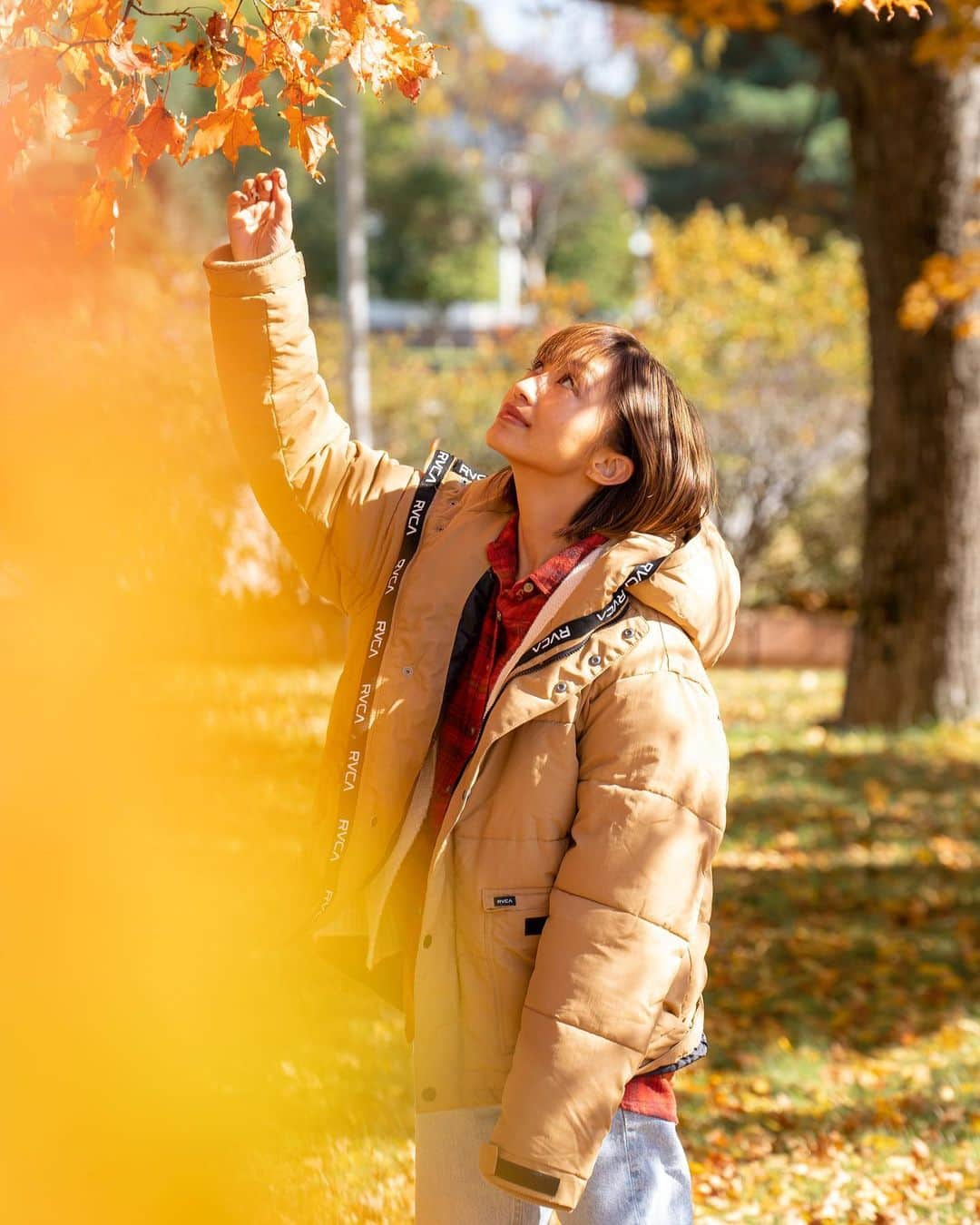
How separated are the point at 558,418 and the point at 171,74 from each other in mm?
774

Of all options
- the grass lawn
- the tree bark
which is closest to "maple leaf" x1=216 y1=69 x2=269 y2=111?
the grass lawn

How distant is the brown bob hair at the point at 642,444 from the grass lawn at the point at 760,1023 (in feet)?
5.75

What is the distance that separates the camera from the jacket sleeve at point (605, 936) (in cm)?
189

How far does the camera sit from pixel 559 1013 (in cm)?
190

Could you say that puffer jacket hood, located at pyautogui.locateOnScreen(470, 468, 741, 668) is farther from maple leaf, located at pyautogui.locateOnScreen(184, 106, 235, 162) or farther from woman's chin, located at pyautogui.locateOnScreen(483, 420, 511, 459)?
maple leaf, located at pyautogui.locateOnScreen(184, 106, 235, 162)

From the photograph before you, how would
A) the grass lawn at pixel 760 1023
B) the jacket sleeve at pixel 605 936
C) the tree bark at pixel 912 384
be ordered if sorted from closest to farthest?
the jacket sleeve at pixel 605 936 < the grass lawn at pixel 760 1023 < the tree bark at pixel 912 384

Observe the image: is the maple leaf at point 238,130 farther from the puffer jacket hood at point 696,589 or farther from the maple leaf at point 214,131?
the puffer jacket hood at point 696,589

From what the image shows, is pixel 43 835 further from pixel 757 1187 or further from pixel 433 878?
pixel 757 1187

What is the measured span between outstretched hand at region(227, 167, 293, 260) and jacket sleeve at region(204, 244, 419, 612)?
1.0 inches

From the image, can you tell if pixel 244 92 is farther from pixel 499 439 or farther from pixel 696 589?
pixel 696 589

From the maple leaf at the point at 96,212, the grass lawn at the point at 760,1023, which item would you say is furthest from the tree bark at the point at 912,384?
the maple leaf at the point at 96,212

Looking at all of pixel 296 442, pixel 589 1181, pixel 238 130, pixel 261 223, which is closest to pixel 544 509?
pixel 296 442

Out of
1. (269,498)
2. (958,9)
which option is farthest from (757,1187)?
(958,9)

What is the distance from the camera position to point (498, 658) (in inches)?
86.0
